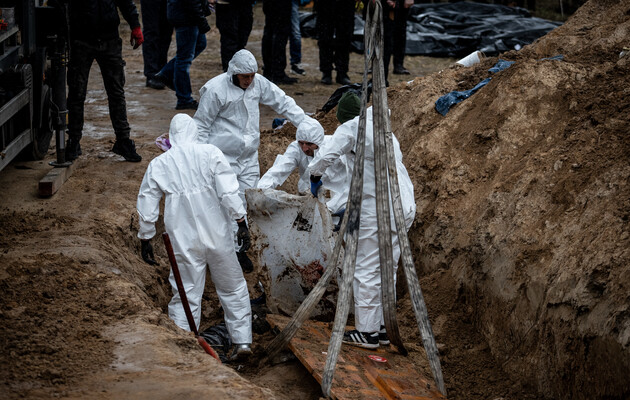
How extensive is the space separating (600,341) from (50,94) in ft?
19.4

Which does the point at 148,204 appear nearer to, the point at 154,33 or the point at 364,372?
the point at 364,372

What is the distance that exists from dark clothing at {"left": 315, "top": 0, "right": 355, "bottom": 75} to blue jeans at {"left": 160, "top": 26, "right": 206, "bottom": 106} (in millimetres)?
2506

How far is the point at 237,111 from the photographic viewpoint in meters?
7.50

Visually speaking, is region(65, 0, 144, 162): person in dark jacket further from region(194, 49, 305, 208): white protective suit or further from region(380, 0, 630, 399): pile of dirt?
region(380, 0, 630, 399): pile of dirt

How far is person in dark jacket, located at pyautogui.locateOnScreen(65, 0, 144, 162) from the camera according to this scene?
7781mm

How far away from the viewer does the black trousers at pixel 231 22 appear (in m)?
11.1

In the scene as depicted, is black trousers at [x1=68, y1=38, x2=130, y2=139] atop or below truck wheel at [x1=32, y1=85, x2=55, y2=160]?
atop

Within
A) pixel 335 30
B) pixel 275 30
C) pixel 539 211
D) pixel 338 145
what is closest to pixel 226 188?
pixel 338 145

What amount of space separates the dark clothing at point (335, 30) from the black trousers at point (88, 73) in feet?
17.0

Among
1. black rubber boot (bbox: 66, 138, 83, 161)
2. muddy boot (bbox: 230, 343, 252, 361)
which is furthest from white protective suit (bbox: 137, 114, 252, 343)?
black rubber boot (bbox: 66, 138, 83, 161)

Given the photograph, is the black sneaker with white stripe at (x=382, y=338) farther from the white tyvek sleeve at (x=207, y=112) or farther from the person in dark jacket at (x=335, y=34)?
the person in dark jacket at (x=335, y=34)

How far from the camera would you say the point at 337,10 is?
494 inches

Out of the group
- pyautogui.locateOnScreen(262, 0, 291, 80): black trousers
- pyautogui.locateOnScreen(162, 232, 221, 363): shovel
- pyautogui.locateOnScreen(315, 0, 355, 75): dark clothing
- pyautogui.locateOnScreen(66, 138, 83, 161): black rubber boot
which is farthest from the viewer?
pyautogui.locateOnScreen(315, 0, 355, 75): dark clothing

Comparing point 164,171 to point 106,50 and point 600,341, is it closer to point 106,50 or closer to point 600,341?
point 106,50
